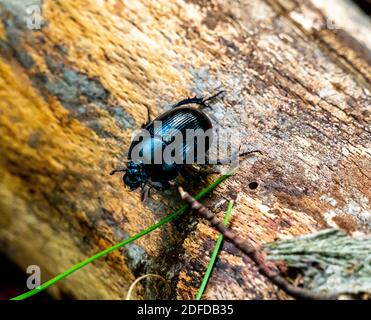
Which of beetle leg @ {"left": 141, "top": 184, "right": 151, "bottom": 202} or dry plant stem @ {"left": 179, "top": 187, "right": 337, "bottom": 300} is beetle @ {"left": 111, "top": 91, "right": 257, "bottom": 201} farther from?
dry plant stem @ {"left": 179, "top": 187, "right": 337, "bottom": 300}

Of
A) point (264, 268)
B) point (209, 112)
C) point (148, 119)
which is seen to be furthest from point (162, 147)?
point (264, 268)

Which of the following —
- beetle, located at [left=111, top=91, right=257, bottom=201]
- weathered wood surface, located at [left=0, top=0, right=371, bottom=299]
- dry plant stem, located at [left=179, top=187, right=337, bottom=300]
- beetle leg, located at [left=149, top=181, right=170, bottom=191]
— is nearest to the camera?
dry plant stem, located at [left=179, top=187, right=337, bottom=300]

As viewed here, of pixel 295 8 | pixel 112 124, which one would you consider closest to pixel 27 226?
pixel 112 124

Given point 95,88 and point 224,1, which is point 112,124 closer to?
point 95,88

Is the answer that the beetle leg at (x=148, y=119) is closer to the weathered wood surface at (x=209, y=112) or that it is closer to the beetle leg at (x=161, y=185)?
the weathered wood surface at (x=209, y=112)

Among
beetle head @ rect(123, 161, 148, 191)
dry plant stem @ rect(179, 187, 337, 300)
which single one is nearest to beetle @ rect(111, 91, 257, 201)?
beetle head @ rect(123, 161, 148, 191)

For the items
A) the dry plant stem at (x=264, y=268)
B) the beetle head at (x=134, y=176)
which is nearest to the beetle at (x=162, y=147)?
the beetle head at (x=134, y=176)
